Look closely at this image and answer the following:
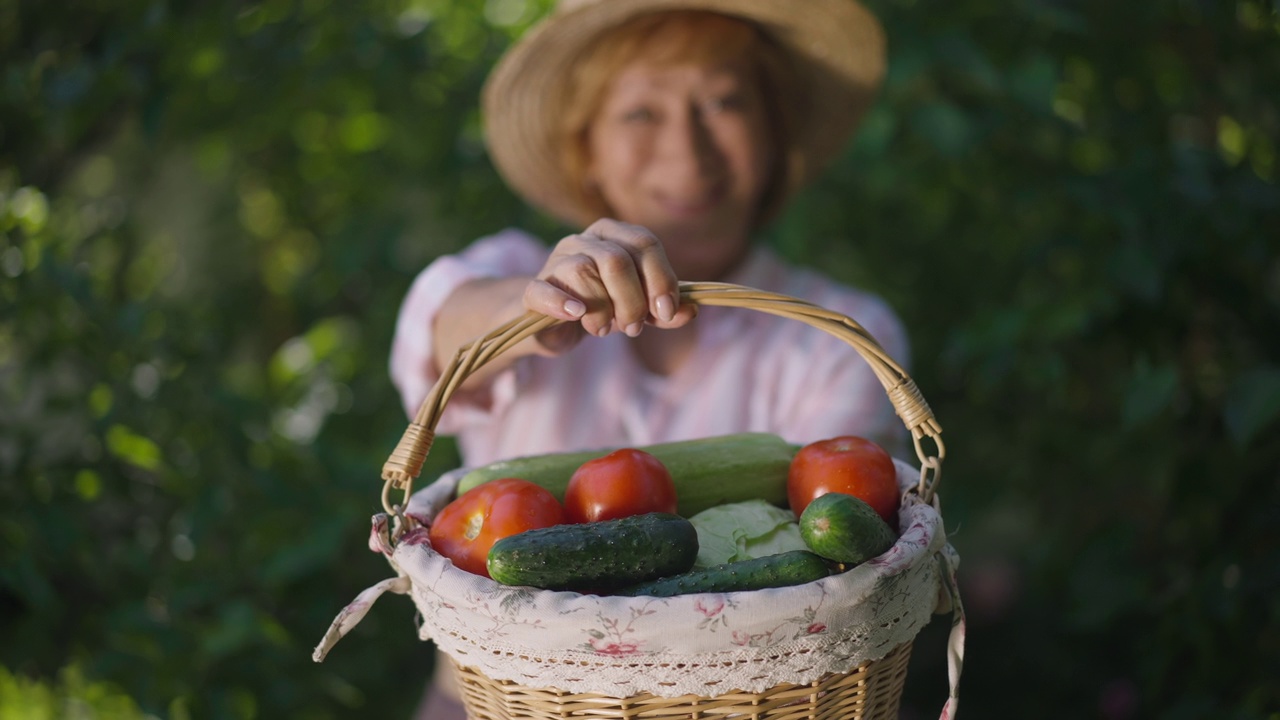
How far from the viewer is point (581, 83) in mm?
1854

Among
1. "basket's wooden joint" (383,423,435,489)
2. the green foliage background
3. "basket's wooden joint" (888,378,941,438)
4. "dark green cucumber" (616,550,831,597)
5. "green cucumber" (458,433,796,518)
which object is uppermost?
"basket's wooden joint" (383,423,435,489)

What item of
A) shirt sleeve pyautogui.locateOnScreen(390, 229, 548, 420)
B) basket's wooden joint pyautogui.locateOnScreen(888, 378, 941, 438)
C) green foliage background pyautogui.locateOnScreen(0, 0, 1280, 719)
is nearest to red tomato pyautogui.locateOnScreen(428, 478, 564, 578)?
basket's wooden joint pyautogui.locateOnScreen(888, 378, 941, 438)

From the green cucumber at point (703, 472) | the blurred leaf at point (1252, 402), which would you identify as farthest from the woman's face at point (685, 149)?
the blurred leaf at point (1252, 402)

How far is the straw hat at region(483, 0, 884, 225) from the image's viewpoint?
173cm

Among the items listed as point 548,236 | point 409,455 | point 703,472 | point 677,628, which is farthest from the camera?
point 548,236

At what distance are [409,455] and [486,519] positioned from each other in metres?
0.11

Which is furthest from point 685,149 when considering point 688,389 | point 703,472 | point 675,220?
point 703,472

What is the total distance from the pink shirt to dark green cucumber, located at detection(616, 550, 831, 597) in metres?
0.75

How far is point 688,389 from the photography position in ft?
6.01

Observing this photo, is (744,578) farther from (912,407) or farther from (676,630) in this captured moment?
(912,407)

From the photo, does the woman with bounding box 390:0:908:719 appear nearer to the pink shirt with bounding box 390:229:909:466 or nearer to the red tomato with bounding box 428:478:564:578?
the pink shirt with bounding box 390:229:909:466

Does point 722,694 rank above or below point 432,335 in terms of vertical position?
above

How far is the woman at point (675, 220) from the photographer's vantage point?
1.68 metres

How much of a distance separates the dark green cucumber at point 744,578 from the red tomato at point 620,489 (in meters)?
0.14
